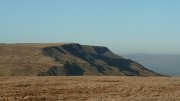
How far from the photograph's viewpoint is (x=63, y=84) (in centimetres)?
4609

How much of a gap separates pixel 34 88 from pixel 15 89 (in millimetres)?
1880

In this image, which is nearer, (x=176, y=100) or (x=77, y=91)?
(x=176, y=100)

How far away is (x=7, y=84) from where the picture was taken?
148 feet

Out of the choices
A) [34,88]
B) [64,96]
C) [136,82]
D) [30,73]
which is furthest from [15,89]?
[30,73]

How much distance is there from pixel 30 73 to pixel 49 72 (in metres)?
8.92

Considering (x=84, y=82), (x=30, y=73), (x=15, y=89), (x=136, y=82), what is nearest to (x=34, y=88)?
(x=15, y=89)

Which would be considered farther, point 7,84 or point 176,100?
point 7,84

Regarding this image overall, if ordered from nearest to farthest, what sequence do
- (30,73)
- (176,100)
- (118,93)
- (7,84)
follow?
(176,100) → (118,93) → (7,84) → (30,73)

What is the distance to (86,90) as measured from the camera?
4297 cm

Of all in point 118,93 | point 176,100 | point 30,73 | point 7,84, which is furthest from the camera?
point 30,73

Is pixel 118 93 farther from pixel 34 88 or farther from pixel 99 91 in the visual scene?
pixel 34 88

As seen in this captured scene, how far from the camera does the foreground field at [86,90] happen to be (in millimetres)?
40000

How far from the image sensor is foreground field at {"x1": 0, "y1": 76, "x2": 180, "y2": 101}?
40.0m

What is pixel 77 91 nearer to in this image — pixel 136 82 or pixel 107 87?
pixel 107 87
